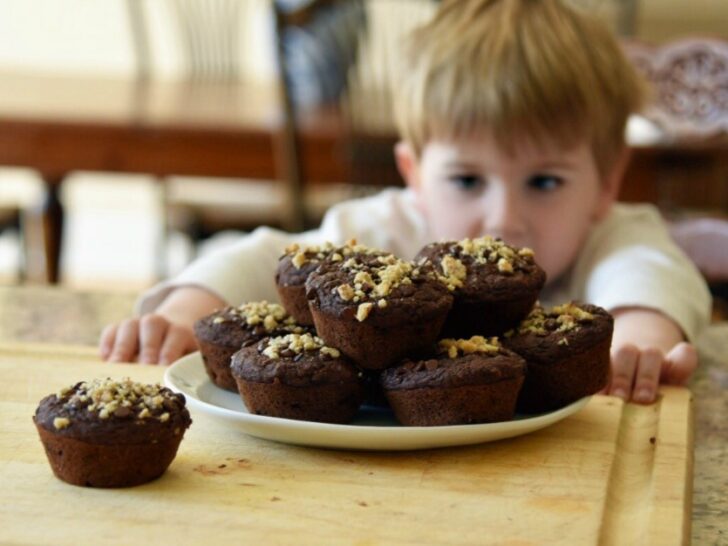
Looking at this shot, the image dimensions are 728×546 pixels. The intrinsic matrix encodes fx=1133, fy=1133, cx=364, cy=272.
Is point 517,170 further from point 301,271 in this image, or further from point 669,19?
point 669,19

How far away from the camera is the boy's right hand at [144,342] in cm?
126

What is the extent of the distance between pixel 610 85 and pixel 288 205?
130 centimetres

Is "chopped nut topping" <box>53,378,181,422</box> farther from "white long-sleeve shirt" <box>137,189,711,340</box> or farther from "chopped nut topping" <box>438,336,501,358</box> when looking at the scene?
"white long-sleeve shirt" <box>137,189,711,340</box>

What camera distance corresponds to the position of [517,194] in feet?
5.28

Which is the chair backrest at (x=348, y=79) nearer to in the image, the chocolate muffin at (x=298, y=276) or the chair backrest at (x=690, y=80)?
the chair backrest at (x=690, y=80)

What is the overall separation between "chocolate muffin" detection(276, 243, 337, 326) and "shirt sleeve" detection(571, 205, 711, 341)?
510mm

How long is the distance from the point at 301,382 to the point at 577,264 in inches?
35.8

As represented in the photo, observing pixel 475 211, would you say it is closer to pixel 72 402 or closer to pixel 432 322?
pixel 432 322

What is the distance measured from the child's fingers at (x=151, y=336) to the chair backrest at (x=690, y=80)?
1882 millimetres

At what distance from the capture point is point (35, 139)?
304 centimetres

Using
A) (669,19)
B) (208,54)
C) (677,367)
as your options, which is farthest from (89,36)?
(677,367)

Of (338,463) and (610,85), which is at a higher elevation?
(610,85)

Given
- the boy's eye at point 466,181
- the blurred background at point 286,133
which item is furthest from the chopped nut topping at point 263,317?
the blurred background at point 286,133

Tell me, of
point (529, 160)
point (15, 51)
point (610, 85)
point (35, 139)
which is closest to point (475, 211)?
point (529, 160)
